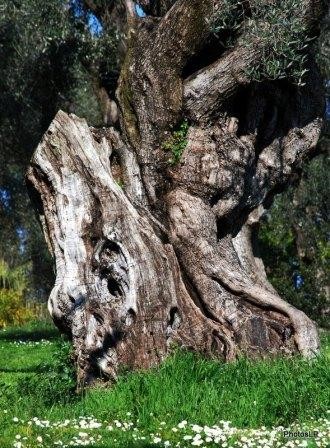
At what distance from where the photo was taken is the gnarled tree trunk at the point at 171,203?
365 inches

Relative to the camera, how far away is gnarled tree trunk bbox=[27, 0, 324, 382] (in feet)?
30.4

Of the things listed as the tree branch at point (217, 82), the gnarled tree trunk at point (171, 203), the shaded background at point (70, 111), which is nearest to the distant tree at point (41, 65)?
the shaded background at point (70, 111)

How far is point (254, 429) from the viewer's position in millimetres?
6938

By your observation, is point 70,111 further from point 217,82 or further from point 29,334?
point 217,82

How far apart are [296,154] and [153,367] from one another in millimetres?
4095

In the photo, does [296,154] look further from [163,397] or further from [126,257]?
[163,397]

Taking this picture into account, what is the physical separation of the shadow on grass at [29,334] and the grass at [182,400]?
8998 millimetres

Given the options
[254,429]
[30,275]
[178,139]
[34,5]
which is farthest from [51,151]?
[30,275]

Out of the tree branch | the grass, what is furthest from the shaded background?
the grass

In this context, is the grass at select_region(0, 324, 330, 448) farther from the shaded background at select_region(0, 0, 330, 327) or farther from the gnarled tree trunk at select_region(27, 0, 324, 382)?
the shaded background at select_region(0, 0, 330, 327)

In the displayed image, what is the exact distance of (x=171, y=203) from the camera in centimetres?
1038

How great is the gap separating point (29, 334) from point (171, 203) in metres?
9.94

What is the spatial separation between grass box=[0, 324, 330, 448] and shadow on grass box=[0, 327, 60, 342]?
29.5 ft

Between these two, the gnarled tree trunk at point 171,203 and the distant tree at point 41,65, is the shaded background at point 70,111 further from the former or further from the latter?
the gnarled tree trunk at point 171,203
